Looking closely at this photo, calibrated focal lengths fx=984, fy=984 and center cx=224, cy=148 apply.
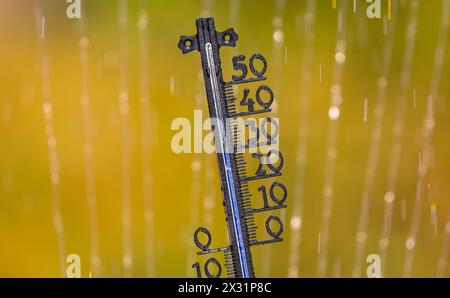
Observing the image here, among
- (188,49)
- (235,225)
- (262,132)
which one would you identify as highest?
(188,49)

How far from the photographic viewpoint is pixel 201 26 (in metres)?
2.59

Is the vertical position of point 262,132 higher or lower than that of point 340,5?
lower

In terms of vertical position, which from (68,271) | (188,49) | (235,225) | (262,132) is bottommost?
(68,271)

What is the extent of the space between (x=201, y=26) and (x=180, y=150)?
742 millimetres

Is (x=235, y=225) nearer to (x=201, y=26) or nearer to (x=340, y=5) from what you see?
(x=201, y=26)

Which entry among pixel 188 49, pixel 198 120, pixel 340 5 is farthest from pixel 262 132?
pixel 340 5

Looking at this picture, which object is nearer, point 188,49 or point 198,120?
point 188,49

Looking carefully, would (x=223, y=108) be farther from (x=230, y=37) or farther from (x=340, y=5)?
(x=340, y=5)

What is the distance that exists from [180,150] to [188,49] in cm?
70

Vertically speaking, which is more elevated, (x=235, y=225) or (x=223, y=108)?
(x=223, y=108)

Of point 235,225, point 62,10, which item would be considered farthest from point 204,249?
point 62,10

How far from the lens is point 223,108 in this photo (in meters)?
2.53
